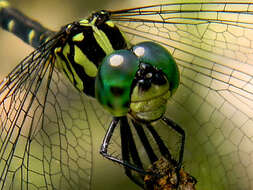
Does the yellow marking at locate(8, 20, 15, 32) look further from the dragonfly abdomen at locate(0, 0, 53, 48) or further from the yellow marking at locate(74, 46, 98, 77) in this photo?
the yellow marking at locate(74, 46, 98, 77)

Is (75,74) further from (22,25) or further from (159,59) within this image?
(22,25)

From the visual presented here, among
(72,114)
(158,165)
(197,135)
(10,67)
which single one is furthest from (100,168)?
(10,67)

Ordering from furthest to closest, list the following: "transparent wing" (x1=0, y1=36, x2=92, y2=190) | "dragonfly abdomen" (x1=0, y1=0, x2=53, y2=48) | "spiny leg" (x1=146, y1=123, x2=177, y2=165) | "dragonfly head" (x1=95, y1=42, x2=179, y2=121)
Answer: "dragonfly abdomen" (x1=0, y1=0, x2=53, y2=48) → "transparent wing" (x1=0, y1=36, x2=92, y2=190) → "spiny leg" (x1=146, y1=123, x2=177, y2=165) → "dragonfly head" (x1=95, y1=42, x2=179, y2=121)

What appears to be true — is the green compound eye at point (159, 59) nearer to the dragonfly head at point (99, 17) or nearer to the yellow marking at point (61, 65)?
the dragonfly head at point (99, 17)

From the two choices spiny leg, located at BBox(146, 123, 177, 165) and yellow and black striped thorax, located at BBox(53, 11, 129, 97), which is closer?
spiny leg, located at BBox(146, 123, 177, 165)

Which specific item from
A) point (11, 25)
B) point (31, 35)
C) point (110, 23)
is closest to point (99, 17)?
point (110, 23)

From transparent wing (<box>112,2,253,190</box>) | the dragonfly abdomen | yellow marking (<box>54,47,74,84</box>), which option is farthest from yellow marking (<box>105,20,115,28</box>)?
the dragonfly abdomen

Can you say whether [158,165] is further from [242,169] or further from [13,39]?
[13,39]
